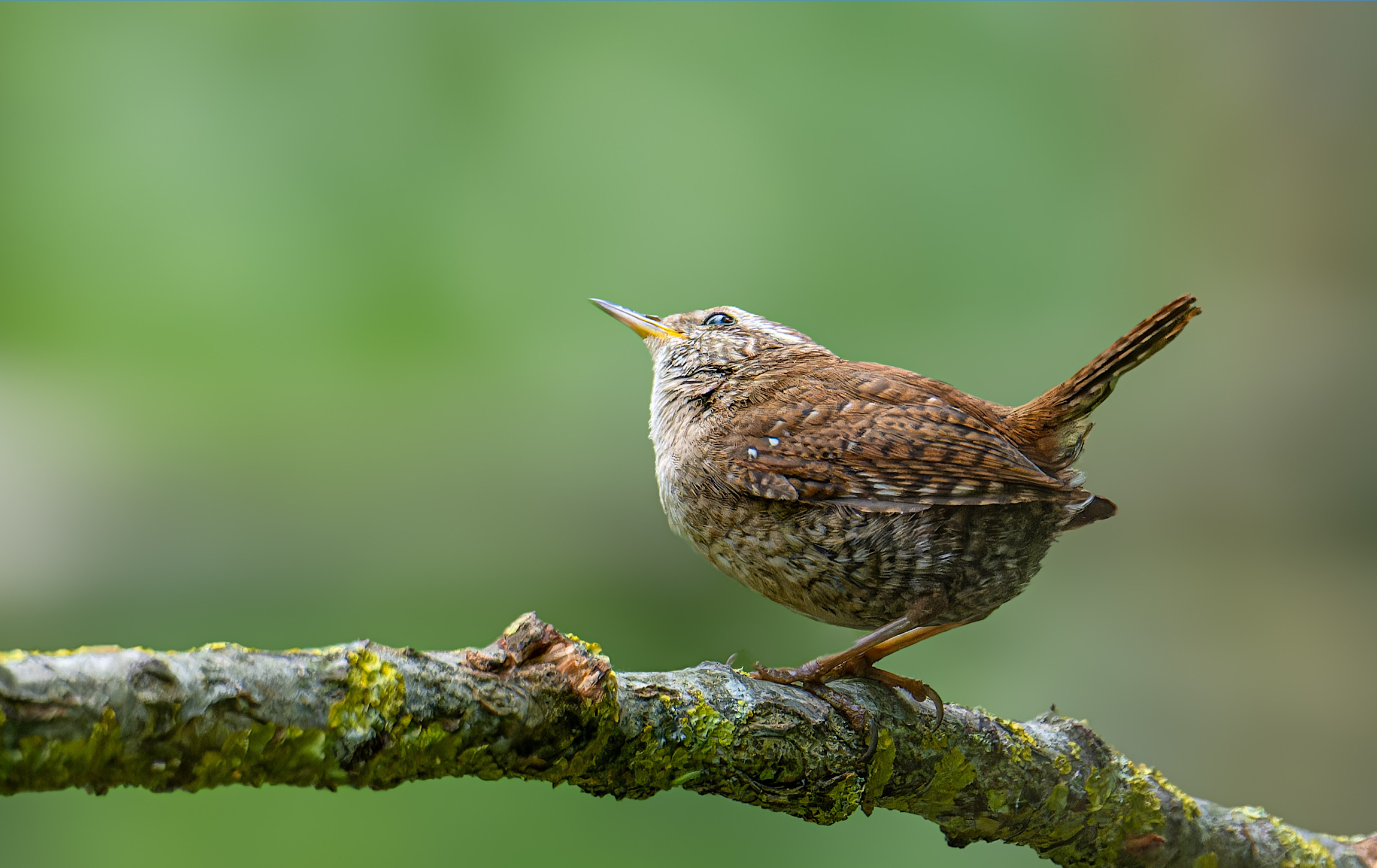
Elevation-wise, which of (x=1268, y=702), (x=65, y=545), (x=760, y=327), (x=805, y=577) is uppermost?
(x=760, y=327)

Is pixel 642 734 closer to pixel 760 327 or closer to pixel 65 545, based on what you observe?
pixel 760 327

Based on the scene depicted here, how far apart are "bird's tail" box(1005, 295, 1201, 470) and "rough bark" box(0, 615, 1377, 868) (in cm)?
59

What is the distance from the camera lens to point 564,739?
1359 mm

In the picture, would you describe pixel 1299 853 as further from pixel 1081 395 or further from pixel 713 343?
pixel 713 343

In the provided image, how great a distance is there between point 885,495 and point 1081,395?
0.47m

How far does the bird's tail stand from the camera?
1.81 meters

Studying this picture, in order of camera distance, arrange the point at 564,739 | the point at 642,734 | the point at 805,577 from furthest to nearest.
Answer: the point at 805,577, the point at 642,734, the point at 564,739

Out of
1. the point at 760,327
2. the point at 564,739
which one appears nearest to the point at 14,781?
the point at 564,739

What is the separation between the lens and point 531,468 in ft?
15.6

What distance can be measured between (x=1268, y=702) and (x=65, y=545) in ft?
19.3

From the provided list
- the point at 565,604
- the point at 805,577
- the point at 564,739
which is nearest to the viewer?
the point at 564,739

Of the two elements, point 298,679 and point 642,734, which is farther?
point 642,734

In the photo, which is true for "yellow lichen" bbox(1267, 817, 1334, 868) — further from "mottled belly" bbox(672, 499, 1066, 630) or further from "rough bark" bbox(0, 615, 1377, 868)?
"mottled belly" bbox(672, 499, 1066, 630)

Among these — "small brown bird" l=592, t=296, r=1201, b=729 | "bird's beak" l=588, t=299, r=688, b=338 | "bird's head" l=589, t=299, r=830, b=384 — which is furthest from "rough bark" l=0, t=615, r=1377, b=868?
"bird's beak" l=588, t=299, r=688, b=338
